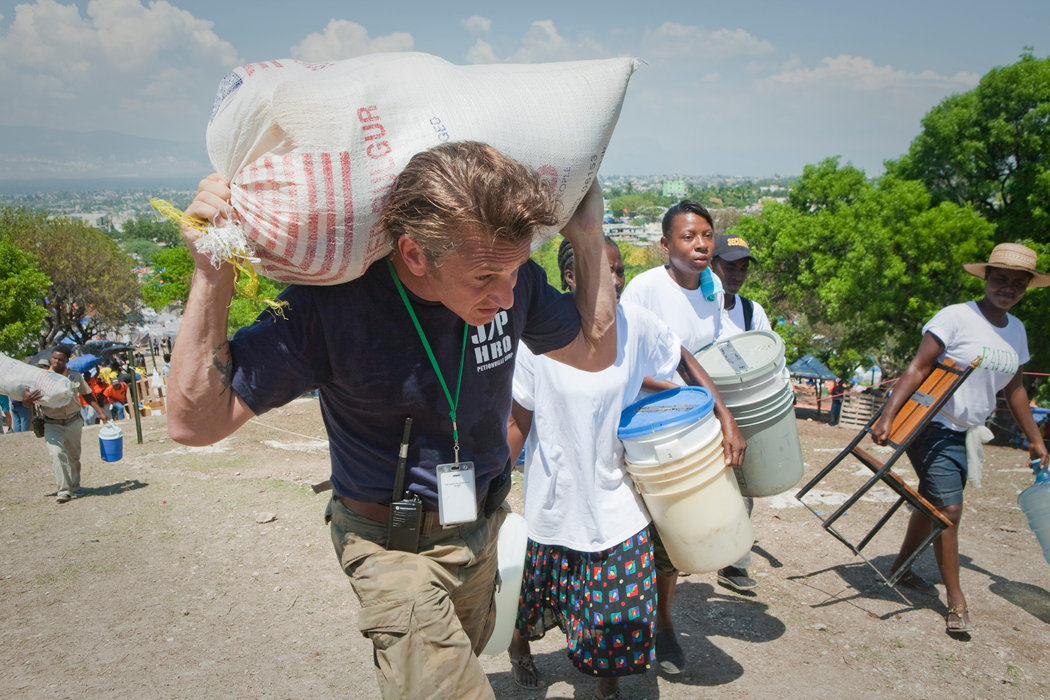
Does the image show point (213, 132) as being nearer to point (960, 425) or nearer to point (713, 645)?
point (713, 645)

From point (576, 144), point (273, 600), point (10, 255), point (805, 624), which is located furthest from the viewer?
point (10, 255)

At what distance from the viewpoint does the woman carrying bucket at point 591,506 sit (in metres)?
2.86

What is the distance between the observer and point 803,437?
9336 mm

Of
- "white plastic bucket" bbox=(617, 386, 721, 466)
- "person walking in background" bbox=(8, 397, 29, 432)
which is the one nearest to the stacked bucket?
"white plastic bucket" bbox=(617, 386, 721, 466)

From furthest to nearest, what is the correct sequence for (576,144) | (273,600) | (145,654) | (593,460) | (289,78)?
(273,600), (145,654), (593,460), (576,144), (289,78)

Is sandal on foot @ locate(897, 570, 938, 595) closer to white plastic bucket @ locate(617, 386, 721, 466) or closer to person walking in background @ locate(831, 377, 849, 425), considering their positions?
white plastic bucket @ locate(617, 386, 721, 466)

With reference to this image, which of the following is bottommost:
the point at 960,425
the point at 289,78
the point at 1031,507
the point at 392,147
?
the point at 1031,507

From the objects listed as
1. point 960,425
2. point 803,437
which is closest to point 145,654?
point 960,425

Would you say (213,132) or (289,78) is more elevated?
(289,78)

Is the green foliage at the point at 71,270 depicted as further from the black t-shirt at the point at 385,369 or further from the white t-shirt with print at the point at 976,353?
the white t-shirt with print at the point at 976,353

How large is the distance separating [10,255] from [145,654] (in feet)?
93.7

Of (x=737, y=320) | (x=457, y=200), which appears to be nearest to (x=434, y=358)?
(x=457, y=200)

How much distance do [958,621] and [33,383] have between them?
314 inches

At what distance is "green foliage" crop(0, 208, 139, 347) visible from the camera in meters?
31.6
